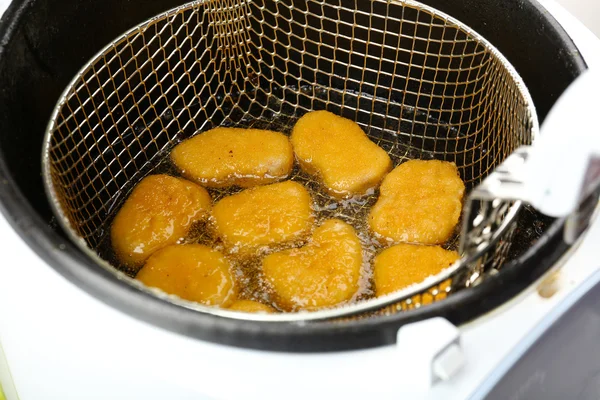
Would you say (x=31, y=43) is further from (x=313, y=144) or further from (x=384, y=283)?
(x=384, y=283)

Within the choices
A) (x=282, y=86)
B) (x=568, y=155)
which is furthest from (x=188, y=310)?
(x=282, y=86)

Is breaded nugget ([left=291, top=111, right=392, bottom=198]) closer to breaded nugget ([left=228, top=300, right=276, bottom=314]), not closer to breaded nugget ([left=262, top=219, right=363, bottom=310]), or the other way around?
breaded nugget ([left=262, top=219, right=363, bottom=310])

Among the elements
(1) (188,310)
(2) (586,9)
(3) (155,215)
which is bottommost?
(3) (155,215)

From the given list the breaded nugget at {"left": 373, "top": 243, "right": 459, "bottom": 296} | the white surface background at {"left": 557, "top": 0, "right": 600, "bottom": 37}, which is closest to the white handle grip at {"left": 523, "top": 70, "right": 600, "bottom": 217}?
the breaded nugget at {"left": 373, "top": 243, "right": 459, "bottom": 296}

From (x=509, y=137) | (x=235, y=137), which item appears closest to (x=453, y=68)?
(x=509, y=137)

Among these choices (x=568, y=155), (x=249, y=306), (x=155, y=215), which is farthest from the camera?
(x=155, y=215)

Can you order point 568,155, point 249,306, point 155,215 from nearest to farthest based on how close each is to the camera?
point 568,155
point 249,306
point 155,215

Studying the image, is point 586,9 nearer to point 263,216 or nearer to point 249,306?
point 263,216
